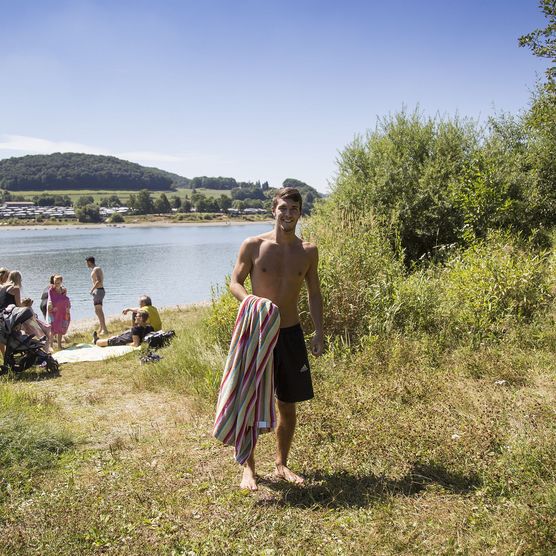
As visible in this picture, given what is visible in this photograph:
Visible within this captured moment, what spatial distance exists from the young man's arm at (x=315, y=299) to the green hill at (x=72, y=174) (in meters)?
179

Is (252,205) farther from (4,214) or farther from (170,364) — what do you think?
(170,364)

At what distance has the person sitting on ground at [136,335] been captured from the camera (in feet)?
36.5

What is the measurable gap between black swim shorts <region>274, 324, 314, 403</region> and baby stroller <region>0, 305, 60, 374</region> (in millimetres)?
6327

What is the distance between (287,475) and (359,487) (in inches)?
23.3

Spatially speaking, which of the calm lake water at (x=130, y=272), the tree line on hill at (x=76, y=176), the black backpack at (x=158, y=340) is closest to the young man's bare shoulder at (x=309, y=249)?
the black backpack at (x=158, y=340)

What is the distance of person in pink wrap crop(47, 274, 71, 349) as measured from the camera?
12.0m

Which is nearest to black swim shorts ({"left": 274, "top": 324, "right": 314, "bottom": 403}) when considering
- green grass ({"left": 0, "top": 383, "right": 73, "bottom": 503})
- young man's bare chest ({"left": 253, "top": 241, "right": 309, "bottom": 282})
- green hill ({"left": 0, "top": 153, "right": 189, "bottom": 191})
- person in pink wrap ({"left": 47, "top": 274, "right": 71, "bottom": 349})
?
young man's bare chest ({"left": 253, "top": 241, "right": 309, "bottom": 282})

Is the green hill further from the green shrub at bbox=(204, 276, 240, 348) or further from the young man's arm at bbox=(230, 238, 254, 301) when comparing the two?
the young man's arm at bbox=(230, 238, 254, 301)

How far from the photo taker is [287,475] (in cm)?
404

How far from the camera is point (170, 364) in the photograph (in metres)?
7.79

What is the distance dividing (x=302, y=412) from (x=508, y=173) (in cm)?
1150

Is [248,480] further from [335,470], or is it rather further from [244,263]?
[244,263]

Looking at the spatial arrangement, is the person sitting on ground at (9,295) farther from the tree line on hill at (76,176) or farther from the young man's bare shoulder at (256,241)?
the tree line on hill at (76,176)

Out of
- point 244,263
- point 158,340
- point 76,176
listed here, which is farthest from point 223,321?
point 76,176
